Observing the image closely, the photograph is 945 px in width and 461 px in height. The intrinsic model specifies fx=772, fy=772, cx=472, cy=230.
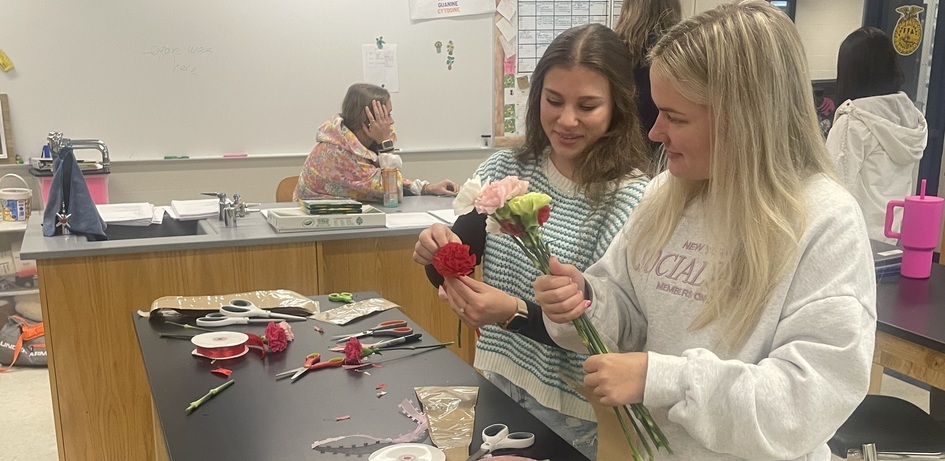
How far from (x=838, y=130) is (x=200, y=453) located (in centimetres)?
327

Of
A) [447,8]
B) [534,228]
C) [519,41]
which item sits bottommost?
[534,228]

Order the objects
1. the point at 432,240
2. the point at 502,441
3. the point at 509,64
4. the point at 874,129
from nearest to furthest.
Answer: the point at 502,441, the point at 432,240, the point at 874,129, the point at 509,64

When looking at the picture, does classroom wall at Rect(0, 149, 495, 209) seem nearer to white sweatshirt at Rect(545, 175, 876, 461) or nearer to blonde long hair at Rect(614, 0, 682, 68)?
blonde long hair at Rect(614, 0, 682, 68)

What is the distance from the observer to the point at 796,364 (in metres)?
0.88

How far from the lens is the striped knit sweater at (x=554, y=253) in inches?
55.1

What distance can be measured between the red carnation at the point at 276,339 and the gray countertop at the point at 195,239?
1.10 m

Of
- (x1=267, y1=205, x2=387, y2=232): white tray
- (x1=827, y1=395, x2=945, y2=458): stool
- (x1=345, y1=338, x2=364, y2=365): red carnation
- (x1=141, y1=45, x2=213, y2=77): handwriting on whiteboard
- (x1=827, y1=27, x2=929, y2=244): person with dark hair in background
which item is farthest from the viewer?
(x1=141, y1=45, x2=213, y2=77): handwriting on whiteboard

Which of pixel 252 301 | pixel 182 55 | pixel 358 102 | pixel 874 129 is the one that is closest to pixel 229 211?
pixel 358 102

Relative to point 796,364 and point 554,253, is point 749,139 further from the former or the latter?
point 554,253

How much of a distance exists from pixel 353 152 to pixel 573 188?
6.98ft

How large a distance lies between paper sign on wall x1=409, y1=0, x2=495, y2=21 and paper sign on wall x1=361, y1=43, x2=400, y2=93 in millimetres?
259

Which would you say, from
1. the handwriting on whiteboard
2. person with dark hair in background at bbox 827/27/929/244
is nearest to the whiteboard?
the handwriting on whiteboard

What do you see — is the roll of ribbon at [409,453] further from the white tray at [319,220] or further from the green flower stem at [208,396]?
the white tray at [319,220]

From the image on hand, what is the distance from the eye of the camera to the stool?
71.3 inches
